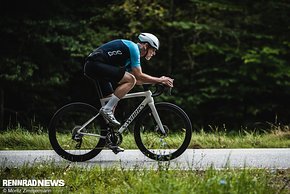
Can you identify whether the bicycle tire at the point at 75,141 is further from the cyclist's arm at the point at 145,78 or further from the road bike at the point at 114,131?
the cyclist's arm at the point at 145,78

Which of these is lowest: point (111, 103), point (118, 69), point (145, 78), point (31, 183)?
point (31, 183)

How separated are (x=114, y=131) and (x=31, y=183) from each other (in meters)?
1.80

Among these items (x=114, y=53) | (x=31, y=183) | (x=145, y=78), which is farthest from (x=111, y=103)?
(x=31, y=183)

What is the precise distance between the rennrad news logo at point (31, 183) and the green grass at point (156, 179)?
83mm

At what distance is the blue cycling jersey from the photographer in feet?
23.5

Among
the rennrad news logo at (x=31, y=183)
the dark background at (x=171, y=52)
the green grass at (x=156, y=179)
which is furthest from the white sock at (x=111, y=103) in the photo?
the dark background at (x=171, y=52)

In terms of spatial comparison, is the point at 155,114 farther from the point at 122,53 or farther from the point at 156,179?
the point at 156,179

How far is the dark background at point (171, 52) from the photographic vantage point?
1811 centimetres

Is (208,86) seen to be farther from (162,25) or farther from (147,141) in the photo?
(147,141)

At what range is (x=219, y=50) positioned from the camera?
18766 mm

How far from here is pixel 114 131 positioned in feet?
24.2

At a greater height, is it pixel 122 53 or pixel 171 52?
pixel 171 52

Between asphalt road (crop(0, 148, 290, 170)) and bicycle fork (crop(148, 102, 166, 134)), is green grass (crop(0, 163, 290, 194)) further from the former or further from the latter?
bicycle fork (crop(148, 102, 166, 134))

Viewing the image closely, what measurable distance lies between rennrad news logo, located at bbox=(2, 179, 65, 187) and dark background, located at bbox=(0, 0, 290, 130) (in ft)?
37.6
